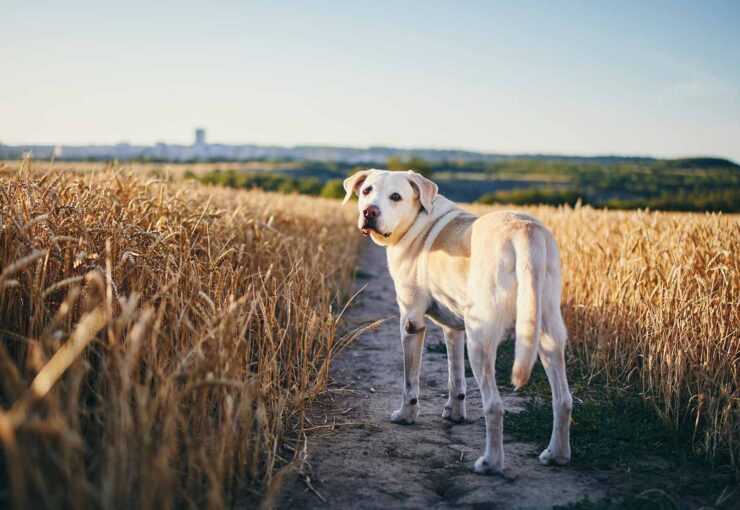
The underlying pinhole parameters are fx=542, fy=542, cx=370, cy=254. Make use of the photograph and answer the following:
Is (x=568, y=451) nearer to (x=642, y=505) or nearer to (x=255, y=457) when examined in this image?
(x=642, y=505)

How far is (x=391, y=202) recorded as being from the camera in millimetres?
4707

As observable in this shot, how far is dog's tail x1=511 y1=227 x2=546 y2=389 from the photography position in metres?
3.25

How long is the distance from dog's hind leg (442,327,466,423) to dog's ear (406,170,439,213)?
44.0 inches

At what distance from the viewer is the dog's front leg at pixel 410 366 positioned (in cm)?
454

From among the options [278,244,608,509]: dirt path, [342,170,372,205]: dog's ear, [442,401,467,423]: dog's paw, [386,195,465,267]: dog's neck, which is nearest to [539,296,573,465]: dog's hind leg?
[278,244,608,509]: dirt path

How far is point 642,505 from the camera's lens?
10.5 ft

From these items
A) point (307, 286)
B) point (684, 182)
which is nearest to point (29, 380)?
point (307, 286)

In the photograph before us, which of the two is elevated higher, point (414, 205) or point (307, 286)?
point (414, 205)

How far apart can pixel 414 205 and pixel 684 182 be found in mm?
60359

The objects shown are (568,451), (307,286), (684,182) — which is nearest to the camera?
(568,451)

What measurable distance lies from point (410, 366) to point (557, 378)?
4.22ft

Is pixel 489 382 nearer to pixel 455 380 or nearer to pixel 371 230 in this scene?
pixel 455 380

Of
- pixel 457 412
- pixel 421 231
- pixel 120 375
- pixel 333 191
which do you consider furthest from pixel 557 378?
pixel 333 191

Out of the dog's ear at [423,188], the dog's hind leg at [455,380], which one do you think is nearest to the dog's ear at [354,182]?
the dog's ear at [423,188]
